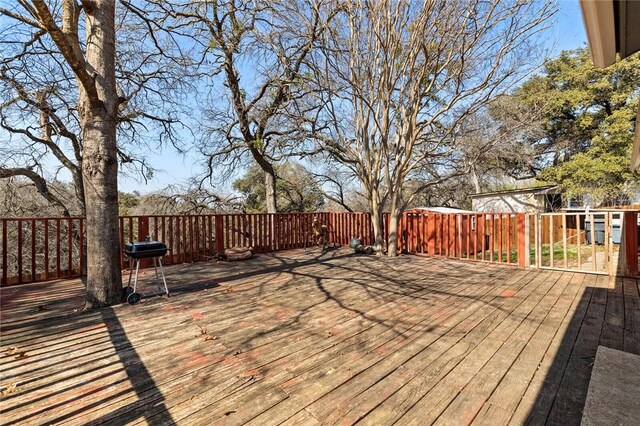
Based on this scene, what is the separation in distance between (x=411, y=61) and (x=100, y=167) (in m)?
6.28

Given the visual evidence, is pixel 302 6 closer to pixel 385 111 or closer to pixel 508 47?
pixel 385 111

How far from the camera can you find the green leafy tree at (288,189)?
43.6 ft

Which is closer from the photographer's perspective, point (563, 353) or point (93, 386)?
point (93, 386)

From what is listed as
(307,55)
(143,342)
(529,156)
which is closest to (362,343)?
(143,342)

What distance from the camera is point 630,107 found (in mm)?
12070

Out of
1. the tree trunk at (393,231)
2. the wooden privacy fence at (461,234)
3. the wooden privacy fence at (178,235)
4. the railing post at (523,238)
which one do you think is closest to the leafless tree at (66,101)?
the wooden privacy fence at (178,235)

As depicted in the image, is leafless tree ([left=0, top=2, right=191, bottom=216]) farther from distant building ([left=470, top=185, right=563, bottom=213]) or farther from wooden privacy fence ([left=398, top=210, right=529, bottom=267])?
distant building ([left=470, top=185, right=563, bottom=213])

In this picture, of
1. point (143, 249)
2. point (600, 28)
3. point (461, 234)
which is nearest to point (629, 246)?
point (461, 234)

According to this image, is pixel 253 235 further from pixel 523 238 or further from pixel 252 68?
pixel 523 238

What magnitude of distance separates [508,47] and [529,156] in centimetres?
893

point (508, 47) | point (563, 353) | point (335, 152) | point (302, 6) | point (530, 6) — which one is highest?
point (302, 6)

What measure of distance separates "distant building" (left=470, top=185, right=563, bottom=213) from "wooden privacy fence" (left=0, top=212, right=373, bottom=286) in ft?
24.7

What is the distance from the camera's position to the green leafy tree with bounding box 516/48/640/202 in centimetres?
1194

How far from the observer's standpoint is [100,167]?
348 centimetres
